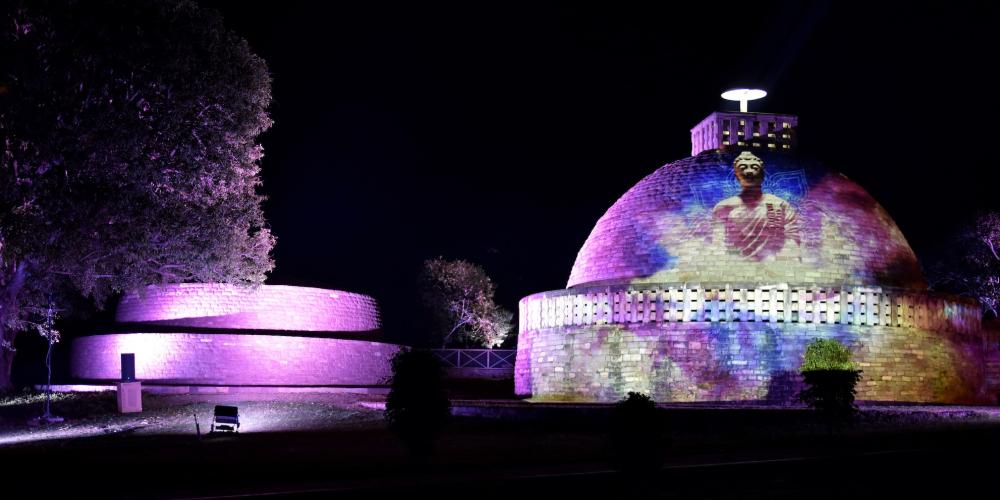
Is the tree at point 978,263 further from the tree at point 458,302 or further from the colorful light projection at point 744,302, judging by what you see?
the tree at point 458,302

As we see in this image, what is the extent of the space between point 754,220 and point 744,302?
2867 mm

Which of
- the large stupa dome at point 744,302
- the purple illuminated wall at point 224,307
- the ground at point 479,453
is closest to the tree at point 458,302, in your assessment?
the purple illuminated wall at point 224,307

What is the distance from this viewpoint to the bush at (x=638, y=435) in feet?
39.6

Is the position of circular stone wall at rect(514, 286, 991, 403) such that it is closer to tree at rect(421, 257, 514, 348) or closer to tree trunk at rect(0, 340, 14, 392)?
tree trunk at rect(0, 340, 14, 392)

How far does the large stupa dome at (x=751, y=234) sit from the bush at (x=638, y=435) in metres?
15.7

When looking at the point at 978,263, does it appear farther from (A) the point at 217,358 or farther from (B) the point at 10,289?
(B) the point at 10,289

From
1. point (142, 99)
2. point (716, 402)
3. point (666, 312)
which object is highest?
point (142, 99)

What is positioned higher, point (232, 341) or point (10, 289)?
point (10, 289)

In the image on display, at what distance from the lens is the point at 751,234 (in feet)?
93.5

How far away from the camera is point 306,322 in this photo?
3522 cm

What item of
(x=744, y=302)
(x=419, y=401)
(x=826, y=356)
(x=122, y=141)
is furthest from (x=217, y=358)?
(x=419, y=401)

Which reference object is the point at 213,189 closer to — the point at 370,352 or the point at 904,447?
the point at 370,352

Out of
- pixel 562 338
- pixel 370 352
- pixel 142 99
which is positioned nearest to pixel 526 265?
pixel 370 352

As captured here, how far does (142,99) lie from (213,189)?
3.02 meters
